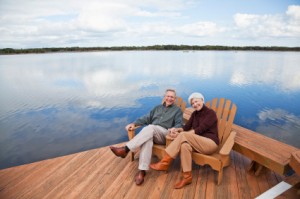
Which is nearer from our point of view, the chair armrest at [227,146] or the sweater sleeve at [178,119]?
the chair armrest at [227,146]

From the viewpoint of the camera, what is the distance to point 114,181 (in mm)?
2541

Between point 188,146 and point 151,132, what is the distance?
53cm

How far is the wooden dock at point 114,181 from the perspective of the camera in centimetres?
230

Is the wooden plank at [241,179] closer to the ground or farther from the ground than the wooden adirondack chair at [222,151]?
closer to the ground

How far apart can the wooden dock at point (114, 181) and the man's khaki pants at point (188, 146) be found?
31 centimetres

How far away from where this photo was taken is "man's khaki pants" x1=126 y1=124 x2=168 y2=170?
103 inches

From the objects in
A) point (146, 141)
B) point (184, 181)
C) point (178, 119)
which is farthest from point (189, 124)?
point (184, 181)

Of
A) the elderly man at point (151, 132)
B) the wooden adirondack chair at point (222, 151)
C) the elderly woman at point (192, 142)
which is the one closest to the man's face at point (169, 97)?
the elderly man at point (151, 132)

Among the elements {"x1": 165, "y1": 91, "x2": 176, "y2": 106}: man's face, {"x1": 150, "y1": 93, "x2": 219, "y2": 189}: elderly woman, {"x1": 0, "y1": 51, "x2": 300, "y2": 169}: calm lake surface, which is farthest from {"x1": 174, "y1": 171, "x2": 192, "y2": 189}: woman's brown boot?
{"x1": 0, "y1": 51, "x2": 300, "y2": 169}: calm lake surface

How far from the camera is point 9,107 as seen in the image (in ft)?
29.9

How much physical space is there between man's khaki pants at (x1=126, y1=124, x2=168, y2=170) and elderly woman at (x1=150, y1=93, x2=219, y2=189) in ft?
0.40

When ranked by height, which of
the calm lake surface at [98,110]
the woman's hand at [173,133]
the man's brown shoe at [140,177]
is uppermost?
the woman's hand at [173,133]

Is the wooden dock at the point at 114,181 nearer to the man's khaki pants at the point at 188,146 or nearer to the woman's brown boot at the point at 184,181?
the woman's brown boot at the point at 184,181

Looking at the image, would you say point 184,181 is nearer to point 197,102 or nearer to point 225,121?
point 197,102
